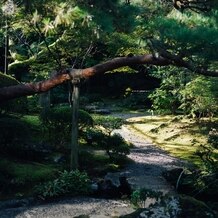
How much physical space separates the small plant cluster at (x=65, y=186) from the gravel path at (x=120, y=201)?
0.93 feet

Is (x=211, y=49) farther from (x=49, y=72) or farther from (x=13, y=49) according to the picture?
(x=13, y=49)

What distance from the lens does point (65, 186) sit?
957cm

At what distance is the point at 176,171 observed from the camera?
35.6 feet

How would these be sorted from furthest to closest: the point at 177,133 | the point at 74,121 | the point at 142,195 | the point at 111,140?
1. the point at 177,133
2. the point at 111,140
3. the point at 74,121
4. the point at 142,195

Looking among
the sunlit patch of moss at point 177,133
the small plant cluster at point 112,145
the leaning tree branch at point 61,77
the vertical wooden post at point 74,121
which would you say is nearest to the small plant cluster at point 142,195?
the vertical wooden post at point 74,121

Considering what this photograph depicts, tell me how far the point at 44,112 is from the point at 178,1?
6.63 meters

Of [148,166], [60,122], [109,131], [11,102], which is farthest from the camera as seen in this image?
[109,131]

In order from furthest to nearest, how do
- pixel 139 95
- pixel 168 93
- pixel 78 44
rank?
pixel 139 95 < pixel 168 93 < pixel 78 44

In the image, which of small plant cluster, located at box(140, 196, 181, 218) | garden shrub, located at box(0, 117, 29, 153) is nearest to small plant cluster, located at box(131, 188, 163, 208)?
small plant cluster, located at box(140, 196, 181, 218)

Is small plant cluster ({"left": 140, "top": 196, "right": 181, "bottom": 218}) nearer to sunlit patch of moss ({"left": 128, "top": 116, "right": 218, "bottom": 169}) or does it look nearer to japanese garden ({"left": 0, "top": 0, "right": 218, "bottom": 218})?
japanese garden ({"left": 0, "top": 0, "right": 218, "bottom": 218})

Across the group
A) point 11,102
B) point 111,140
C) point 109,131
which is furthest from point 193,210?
point 109,131

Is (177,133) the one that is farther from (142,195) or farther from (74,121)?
(142,195)

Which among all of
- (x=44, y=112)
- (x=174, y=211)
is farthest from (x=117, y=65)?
(x=44, y=112)

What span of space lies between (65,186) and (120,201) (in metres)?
1.36
